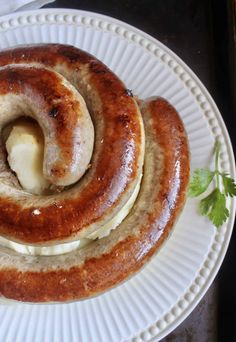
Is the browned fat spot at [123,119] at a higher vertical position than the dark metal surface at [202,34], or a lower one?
lower

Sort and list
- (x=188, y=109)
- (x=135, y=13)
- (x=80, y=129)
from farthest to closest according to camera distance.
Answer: (x=135, y=13)
(x=188, y=109)
(x=80, y=129)

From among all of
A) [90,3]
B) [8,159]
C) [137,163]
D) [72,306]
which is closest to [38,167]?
[8,159]

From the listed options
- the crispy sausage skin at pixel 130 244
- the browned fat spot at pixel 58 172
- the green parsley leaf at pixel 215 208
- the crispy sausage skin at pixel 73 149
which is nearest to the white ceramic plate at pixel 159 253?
the green parsley leaf at pixel 215 208

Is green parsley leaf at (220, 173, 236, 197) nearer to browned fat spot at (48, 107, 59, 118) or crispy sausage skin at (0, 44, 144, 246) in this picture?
crispy sausage skin at (0, 44, 144, 246)

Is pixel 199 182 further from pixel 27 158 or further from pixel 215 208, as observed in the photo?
pixel 27 158

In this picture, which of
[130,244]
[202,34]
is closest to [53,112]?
[130,244]

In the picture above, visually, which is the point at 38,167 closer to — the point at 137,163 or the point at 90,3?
the point at 137,163

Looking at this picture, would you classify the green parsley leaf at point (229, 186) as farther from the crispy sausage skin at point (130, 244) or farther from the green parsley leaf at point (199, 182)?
the crispy sausage skin at point (130, 244)
